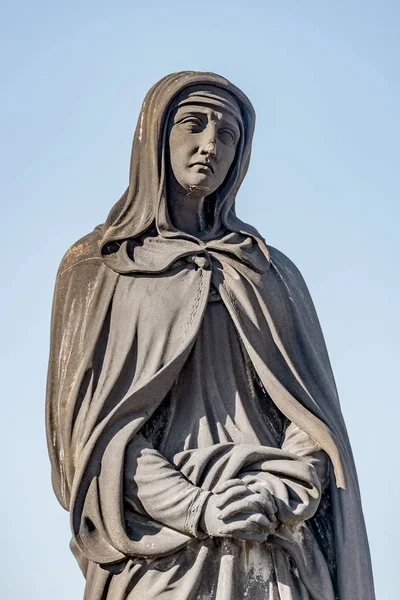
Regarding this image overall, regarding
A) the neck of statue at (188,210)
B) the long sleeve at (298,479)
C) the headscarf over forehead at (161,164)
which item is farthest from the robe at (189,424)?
the neck of statue at (188,210)

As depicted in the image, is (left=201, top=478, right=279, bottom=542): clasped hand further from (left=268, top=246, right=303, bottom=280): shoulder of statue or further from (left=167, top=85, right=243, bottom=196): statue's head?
(left=167, top=85, right=243, bottom=196): statue's head

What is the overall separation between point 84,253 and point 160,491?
1975mm

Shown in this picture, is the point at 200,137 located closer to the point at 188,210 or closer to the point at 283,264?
the point at 188,210

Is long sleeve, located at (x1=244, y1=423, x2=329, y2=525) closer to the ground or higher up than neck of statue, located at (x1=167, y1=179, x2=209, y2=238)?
closer to the ground

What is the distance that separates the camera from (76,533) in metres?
12.4

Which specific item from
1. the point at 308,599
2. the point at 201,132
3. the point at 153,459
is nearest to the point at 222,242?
the point at 201,132

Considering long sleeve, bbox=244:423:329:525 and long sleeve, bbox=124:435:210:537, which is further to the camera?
long sleeve, bbox=244:423:329:525

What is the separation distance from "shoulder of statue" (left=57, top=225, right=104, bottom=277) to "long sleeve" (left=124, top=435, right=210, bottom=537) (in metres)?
1.48

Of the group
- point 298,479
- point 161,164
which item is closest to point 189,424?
point 298,479

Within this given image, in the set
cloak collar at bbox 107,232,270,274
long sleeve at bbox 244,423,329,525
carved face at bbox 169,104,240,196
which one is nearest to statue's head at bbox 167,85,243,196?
carved face at bbox 169,104,240,196

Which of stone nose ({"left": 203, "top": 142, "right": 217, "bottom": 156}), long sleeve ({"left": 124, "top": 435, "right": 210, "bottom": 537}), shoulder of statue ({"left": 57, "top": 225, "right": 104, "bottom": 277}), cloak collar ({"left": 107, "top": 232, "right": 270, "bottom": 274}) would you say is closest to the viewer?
long sleeve ({"left": 124, "top": 435, "right": 210, "bottom": 537})

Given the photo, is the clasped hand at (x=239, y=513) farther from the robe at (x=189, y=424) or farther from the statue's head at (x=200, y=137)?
the statue's head at (x=200, y=137)

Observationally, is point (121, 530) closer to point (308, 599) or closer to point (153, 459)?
point (153, 459)

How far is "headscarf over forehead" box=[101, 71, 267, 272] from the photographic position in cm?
1320
